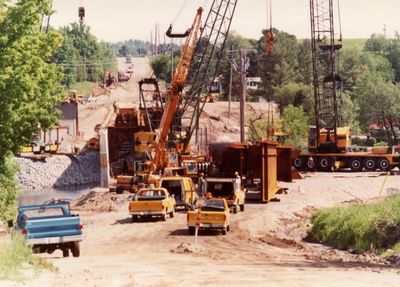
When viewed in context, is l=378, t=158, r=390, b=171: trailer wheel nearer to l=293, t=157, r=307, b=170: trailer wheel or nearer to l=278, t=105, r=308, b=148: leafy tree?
l=293, t=157, r=307, b=170: trailer wheel

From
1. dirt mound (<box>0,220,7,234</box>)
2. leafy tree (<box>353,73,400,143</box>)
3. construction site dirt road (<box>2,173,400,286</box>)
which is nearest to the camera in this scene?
construction site dirt road (<box>2,173,400,286</box>)

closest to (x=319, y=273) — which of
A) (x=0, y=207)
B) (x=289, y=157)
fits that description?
(x=0, y=207)

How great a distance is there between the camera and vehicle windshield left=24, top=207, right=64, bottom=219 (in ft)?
90.5

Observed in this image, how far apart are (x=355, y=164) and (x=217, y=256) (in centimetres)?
5496

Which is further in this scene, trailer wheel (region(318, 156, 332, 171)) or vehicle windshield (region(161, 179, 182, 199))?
trailer wheel (region(318, 156, 332, 171))

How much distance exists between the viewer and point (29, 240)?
87.5 feet

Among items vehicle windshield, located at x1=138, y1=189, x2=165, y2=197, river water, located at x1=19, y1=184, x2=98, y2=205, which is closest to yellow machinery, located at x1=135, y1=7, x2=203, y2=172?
river water, located at x1=19, y1=184, x2=98, y2=205

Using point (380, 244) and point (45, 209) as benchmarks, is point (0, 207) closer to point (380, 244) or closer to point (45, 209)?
point (45, 209)

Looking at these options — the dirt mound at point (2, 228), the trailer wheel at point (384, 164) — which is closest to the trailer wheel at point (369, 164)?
the trailer wheel at point (384, 164)

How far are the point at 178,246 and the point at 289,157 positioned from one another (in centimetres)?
2854

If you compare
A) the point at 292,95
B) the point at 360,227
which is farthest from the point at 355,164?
the point at 292,95

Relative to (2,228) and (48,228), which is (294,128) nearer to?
(2,228)

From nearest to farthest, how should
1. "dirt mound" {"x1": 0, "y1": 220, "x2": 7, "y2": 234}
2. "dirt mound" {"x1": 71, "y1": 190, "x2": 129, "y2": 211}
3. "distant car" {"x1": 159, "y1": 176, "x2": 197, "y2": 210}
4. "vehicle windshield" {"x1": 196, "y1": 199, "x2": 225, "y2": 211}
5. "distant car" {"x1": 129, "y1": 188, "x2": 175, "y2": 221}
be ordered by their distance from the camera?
"dirt mound" {"x1": 0, "y1": 220, "x2": 7, "y2": 234} → "vehicle windshield" {"x1": 196, "y1": 199, "x2": 225, "y2": 211} → "distant car" {"x1": 129, "y1": 188, "x2": 175, "y2": 221} → "distant car" {"x1": 159, "y1": 176, "x2": 197, "y2": 210} → "dirt mound" {"x1": 71, "y1": 190, "x2": 129, "y2": 211}

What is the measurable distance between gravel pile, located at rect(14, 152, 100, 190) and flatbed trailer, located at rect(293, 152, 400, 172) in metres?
34.3
